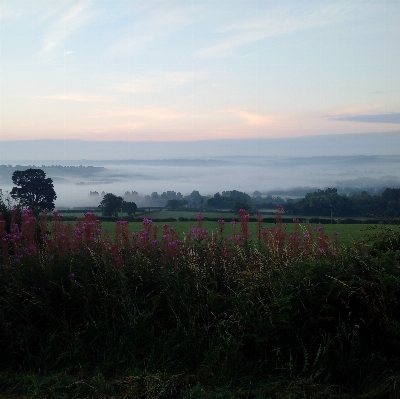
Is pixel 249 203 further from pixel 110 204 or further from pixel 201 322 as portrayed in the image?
pixel 201 322

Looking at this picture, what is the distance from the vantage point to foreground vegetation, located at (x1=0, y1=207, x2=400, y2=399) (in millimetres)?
4441

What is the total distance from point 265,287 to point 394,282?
143cm

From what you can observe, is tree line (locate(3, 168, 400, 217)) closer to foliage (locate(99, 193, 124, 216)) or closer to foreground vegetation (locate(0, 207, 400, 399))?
foliage (locate(99, 193, 124, 216))

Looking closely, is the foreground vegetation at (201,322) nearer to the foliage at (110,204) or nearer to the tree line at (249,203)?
the tree line at (249,203)

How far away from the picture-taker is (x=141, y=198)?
47.4 ft

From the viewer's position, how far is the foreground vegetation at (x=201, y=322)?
4.44 meters

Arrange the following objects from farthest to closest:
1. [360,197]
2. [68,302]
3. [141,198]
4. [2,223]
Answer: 1. [141,198]
2. [360,197]
3. [2,223]
4. [68,302]

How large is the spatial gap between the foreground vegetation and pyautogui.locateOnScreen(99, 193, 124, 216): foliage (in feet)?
17.3

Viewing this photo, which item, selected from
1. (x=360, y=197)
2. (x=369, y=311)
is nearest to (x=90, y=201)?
(x=360, y=197)

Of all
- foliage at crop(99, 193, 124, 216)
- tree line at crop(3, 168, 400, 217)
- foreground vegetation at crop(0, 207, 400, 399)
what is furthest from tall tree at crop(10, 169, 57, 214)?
foreground vegetation at crop(0, 207, 400, 399)

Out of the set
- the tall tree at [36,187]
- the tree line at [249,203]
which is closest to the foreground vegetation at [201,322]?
the tree line at [249,203]

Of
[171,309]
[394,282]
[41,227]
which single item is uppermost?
Result: [41,227]

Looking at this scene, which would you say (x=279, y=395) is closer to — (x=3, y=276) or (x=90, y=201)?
(x=3, y=276)

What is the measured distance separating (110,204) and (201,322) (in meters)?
7.29
